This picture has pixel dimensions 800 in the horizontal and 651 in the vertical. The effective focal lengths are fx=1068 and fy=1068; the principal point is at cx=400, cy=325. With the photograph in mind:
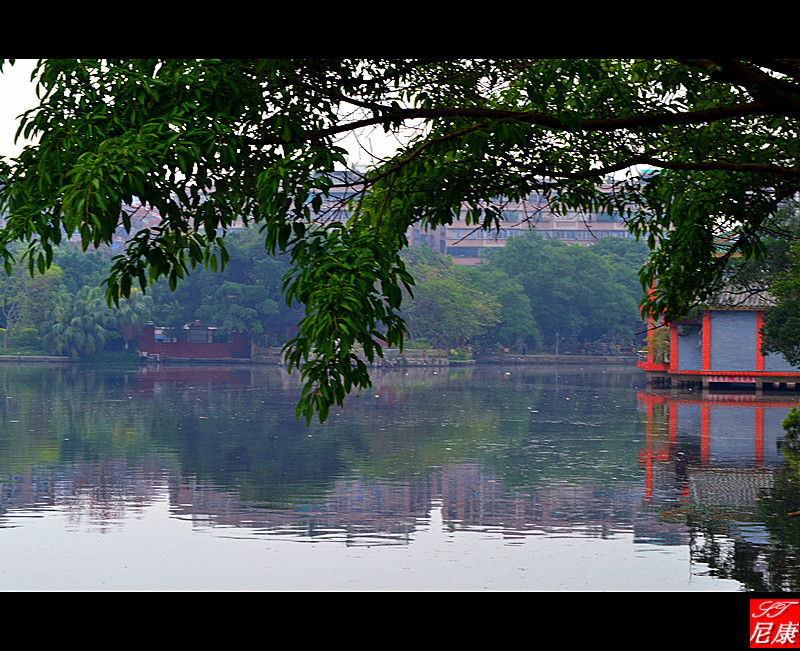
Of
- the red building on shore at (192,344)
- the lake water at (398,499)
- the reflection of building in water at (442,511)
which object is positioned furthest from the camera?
the red building on shore at (192,344)

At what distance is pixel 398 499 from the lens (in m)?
17.4

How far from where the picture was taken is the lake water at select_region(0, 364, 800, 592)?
11828 millimetres

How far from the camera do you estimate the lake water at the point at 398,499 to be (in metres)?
11.8

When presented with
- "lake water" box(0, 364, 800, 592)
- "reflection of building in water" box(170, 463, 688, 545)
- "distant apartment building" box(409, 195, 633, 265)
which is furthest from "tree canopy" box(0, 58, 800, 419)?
"distant apartment building" box(409, 195, 633, 265)

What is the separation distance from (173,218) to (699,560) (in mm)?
8247

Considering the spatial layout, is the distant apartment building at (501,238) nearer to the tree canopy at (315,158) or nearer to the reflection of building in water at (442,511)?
the reflection of building in water at (442,511)

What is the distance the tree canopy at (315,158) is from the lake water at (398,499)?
4439mm

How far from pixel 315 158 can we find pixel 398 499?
11.2 m

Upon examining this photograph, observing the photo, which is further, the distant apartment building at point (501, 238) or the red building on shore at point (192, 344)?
the distant apartment building at point (501, 238)

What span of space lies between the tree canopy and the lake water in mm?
4439

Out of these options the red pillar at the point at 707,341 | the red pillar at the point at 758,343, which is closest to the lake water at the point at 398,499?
the red pillar at the point at 707,341

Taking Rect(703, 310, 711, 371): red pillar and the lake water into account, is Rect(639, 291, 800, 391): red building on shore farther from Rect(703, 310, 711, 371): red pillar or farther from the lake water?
the lake water

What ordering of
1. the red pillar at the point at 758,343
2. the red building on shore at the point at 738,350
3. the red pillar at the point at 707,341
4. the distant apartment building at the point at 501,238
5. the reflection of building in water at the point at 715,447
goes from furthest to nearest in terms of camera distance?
the distant apartment building at the point at 501,238, the red pillar at the point at 707,341, the red pillar at the point at 758,343, the red building on shore at the point at 738,350, the reflection of building in water at the point at 715,447
